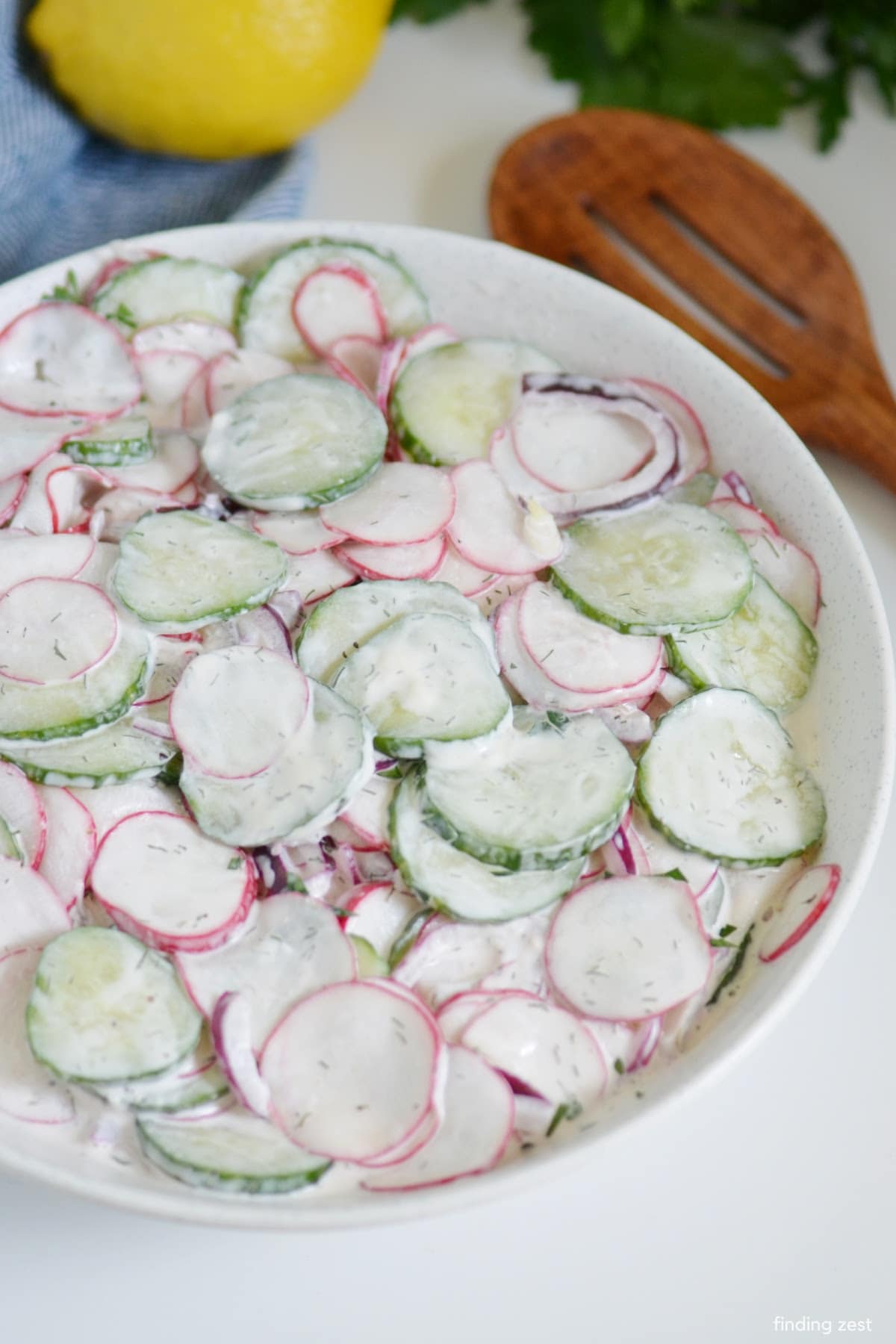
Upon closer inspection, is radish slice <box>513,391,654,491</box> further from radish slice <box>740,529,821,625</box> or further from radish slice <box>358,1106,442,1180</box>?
radish slice <box>358,1106,442,1180</box>

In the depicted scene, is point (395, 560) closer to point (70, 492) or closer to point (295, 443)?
point (295, 443)

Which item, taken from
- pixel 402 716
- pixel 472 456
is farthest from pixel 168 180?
pixel 402 716

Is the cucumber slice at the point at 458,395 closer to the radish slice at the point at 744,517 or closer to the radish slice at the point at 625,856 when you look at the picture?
the radish slice at the point at 744,517

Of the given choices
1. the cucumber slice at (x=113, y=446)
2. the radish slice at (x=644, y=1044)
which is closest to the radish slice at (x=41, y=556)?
the cucumber slice at (x=113, y=446)

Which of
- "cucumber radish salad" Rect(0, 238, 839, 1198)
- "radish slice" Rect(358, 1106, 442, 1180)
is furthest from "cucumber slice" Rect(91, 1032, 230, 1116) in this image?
"radish slice" Rect(358, 1106, 442, 1180)

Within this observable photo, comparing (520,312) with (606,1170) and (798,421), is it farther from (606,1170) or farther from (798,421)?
(606,1170)

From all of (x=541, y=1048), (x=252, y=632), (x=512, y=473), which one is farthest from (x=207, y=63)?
(x=541, y=1048)

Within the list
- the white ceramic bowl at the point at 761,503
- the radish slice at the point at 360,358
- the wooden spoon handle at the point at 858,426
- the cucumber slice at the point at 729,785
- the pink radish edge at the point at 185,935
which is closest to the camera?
the white ceramic bowl at the point at 761,503
